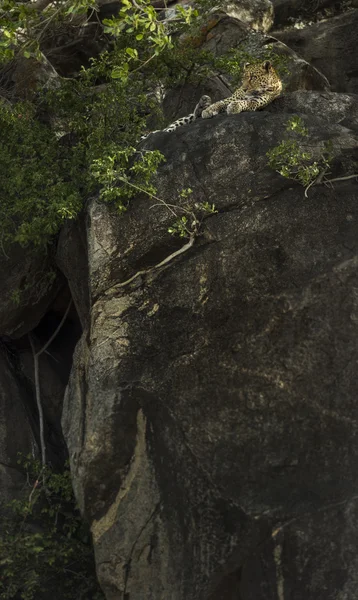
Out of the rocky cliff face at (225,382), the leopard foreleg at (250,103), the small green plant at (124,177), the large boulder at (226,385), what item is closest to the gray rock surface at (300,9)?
the leopard foreleg at (250,103)

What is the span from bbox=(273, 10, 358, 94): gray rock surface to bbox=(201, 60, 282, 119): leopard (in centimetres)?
476

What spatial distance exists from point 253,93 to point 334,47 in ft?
18.7

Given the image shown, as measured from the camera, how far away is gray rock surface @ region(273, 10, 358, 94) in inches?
625

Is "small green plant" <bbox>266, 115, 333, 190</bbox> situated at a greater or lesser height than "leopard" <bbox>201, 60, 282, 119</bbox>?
lesser

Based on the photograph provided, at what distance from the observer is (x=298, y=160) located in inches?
370

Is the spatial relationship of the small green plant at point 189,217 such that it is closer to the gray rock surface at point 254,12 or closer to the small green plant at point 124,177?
the small green plant at point 124,177

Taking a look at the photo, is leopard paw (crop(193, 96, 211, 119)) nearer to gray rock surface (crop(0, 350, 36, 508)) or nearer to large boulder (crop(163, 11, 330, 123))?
large boulder (crop(163, 11, 330, 123))

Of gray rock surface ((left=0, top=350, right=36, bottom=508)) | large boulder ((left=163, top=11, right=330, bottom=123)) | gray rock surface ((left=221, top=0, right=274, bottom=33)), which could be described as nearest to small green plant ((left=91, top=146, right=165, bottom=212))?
large boulder ((left=163, top=11, right=330, bottom=123))

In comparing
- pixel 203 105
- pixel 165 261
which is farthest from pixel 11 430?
pixel 203 105

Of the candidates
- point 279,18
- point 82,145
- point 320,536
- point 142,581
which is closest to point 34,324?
point 82,145

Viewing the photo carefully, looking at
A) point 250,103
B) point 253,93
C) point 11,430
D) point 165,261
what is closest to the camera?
point 165,261

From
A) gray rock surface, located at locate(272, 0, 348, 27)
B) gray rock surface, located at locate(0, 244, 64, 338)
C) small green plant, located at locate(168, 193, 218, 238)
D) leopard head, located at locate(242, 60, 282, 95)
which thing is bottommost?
gray rock surface, located at locate(0, 244, 64, 338)

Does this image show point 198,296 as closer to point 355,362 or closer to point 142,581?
point 355,362

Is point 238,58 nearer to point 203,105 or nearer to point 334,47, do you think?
point 203,105
